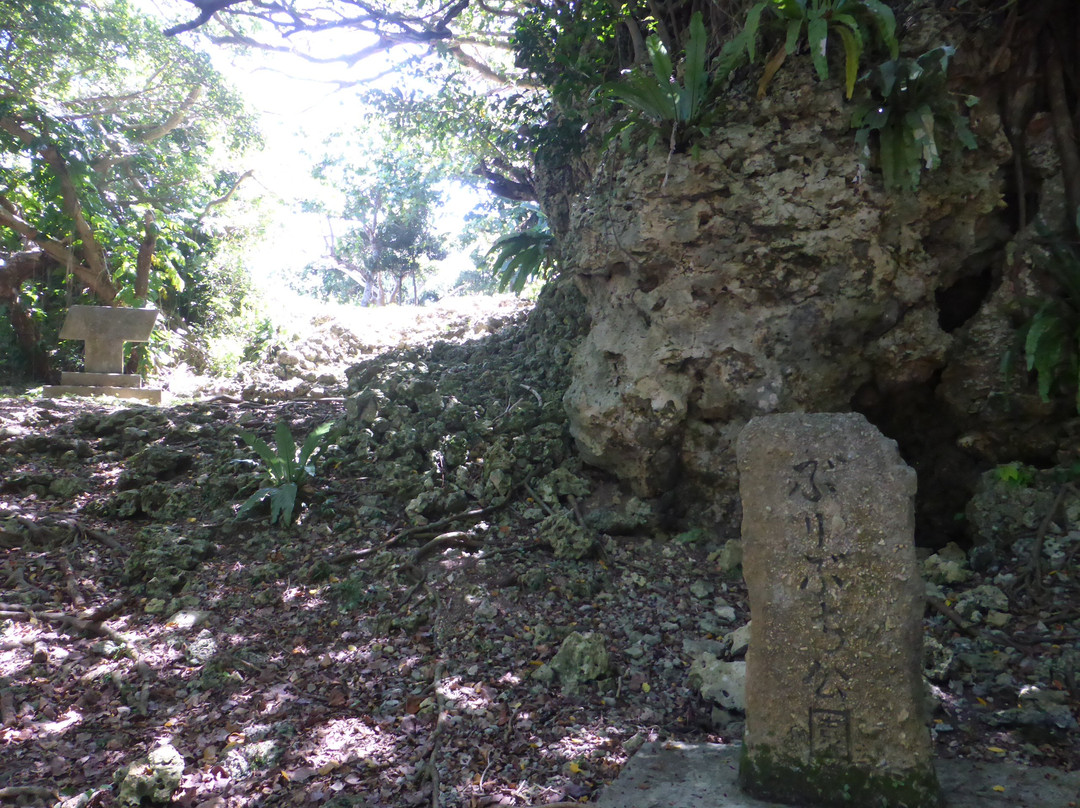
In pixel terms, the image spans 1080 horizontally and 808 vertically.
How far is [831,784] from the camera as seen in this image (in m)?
2.79

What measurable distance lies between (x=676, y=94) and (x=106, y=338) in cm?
896

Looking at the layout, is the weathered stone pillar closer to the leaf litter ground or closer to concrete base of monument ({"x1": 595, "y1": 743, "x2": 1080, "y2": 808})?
concrete base of monument ({"x1": 595, "y1": 743, "x2": 1080, "y2": 808})

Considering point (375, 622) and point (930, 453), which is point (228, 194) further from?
point (930, 453)

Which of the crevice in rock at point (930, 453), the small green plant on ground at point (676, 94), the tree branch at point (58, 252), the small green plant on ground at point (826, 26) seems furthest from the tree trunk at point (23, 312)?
the crevice in rock at point (930, 453)

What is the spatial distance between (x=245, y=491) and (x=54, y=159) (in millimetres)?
7774

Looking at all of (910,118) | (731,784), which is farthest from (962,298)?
(731,784)

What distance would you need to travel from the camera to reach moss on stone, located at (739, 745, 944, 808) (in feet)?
8.87

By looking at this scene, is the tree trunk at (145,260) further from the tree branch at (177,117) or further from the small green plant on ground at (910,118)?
the small green plant on ground at (910,118)

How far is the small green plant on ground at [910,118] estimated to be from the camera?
4.78 meters

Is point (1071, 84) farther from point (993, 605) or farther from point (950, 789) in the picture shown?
point (950, 789)

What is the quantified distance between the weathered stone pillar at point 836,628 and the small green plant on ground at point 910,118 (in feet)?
9.42

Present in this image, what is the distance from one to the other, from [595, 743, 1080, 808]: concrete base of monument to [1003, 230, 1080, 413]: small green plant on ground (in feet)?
8.63

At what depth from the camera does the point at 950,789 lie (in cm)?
288

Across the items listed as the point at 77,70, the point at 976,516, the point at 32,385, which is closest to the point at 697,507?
the point at 976,516
